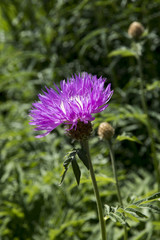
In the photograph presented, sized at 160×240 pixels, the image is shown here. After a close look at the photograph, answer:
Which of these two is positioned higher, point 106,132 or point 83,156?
point 106,132

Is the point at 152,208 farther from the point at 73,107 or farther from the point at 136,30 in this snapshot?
the point at 136,30

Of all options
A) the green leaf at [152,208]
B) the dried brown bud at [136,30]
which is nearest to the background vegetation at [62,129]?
the dried brown bud at [136,30]

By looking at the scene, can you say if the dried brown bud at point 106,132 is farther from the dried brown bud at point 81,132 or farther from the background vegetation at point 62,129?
the dried brown bud at point 81,132

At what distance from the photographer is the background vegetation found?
1.51m

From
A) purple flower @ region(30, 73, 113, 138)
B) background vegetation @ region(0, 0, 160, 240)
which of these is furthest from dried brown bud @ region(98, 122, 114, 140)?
purple flower @ region(30, 73, 113, 138)

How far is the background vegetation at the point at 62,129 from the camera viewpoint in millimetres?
1514

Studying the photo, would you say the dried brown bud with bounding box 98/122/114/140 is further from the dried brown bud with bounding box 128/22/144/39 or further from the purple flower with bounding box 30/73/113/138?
the dried brown bud with bounding box 128/22/144/39

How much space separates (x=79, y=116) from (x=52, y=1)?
7.65ft

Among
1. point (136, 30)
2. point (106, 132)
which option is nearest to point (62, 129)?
point (136, 30)

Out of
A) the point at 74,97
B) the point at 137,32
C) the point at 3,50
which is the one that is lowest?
the point at 74,97

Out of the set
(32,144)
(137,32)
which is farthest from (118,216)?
(32,144)

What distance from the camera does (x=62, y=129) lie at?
7.02ft

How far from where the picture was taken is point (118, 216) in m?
0.73

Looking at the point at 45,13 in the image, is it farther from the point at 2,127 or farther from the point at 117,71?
the point at 2,127
